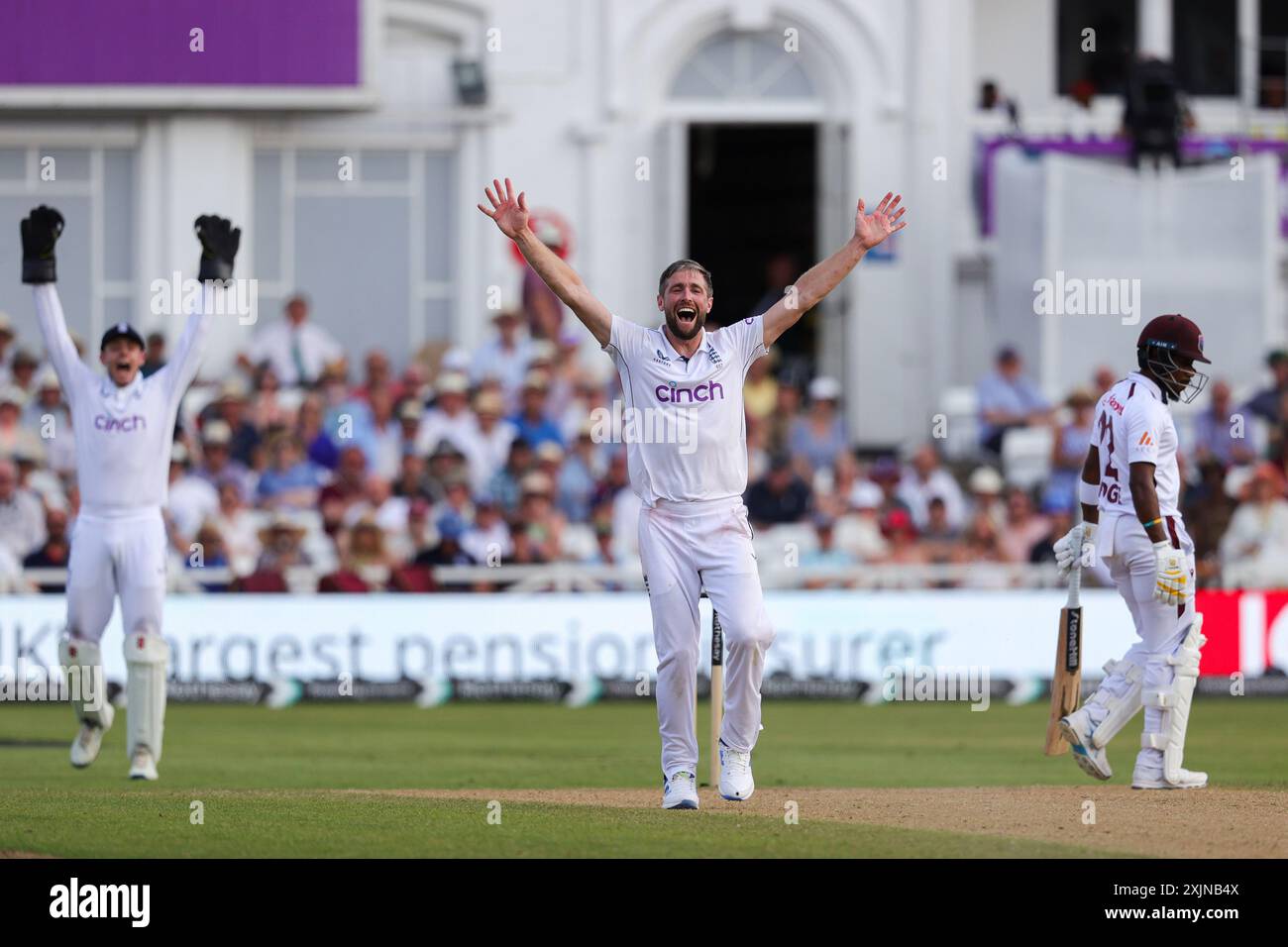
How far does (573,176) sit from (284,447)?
6.28m

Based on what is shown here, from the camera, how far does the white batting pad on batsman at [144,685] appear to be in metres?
13.1

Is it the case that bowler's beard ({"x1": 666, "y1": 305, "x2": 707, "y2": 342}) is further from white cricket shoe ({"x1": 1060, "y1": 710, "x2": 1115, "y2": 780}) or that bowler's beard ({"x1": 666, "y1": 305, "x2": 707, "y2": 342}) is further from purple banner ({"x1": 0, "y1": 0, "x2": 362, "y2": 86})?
purple banner ({"x1": 0, "y1": 0, "x2": 362, "y2": 86})

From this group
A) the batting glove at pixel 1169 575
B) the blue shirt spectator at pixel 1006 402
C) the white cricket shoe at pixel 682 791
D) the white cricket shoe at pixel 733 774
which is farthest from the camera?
the blue shirt spectator at pixel 1006 402

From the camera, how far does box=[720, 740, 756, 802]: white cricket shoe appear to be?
1112 centimetres

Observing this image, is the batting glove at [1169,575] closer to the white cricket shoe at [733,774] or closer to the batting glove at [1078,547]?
the batting glove at [1078,547]

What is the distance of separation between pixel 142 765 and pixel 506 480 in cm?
860

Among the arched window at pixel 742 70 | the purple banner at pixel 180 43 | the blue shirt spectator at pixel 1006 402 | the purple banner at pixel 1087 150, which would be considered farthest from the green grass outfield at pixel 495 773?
the arched window at pixel 742 70

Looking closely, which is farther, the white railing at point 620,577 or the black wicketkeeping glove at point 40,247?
the white railing at point 620,577

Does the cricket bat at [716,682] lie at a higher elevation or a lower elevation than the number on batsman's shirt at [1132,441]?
lower

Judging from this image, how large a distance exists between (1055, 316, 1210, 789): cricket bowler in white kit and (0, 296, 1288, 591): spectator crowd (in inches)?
336

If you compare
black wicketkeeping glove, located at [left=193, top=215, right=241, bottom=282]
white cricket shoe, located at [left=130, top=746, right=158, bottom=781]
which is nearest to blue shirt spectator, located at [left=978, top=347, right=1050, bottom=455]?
black wicketkeeping glove, located at [left=193, top=215, right=241, bottom=282]

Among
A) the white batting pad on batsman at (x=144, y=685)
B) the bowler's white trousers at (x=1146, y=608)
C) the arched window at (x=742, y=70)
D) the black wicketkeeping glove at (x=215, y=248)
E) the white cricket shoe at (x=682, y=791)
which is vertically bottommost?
the white cricket shoe at (x=682, y=791)

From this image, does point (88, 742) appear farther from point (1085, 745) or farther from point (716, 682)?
point (1085, 745)

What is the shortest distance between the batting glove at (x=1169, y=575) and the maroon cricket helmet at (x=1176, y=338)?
1003 millimetres
